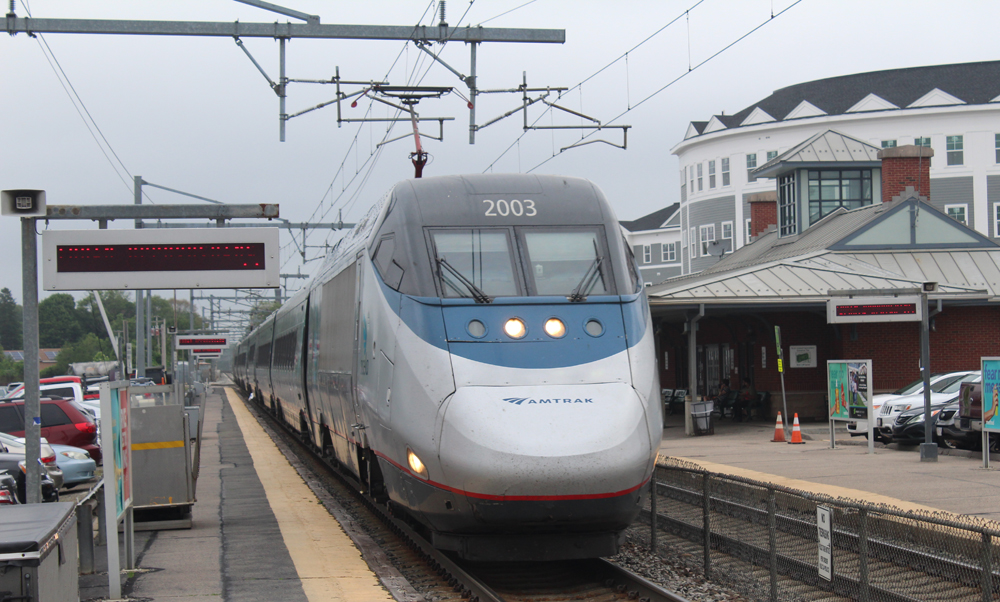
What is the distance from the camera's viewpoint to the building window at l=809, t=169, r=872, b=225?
35875mm

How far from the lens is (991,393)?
15133mm

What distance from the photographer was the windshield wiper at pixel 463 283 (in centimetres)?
894

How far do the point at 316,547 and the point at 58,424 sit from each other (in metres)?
12.9

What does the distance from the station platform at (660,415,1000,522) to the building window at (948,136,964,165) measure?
4456 cm

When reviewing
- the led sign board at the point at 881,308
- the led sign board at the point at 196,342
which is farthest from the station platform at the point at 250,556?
the led sign board at the point at 196,342

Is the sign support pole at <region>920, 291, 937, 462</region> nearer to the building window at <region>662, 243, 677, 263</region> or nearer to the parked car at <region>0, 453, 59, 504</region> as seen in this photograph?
the parked car at <region>0, 453, 59, 504</region>

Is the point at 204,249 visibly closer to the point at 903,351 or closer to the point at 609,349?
the point at 609,349

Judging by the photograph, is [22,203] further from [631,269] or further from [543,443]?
[631,269]

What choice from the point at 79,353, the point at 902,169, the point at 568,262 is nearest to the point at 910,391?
the point at 902,169

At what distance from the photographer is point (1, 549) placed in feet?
16.2

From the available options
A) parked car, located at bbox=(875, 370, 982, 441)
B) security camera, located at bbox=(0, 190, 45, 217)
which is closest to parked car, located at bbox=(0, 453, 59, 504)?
security camera, located at bbox=(0, 190, 45, 217)

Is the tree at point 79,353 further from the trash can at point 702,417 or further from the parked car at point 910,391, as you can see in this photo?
the parked car at point 910,391

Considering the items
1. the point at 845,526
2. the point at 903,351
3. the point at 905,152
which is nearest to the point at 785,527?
the point at 845,526

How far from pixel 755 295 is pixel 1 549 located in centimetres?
2312
